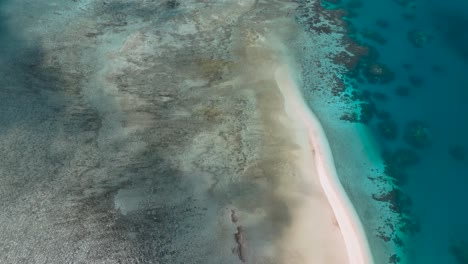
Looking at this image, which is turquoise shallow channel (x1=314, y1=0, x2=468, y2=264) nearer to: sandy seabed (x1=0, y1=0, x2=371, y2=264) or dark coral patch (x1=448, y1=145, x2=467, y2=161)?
dark coral patch (x1=448, y1=145, x2=467, y2=161)

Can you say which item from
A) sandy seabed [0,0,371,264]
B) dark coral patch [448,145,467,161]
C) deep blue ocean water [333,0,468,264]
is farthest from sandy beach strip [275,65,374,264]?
dark coral patch [448,145,467,161]

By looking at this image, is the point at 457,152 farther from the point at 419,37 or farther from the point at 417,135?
the point at 419,37

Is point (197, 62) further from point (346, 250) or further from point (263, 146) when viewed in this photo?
point (346, 250)

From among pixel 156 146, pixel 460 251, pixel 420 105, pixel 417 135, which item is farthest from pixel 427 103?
pixel 156 146

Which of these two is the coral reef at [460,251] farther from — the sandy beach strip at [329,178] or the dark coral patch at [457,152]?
the dark coral patch at [457,152]

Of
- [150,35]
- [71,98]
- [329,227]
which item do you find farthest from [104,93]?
[329,227]

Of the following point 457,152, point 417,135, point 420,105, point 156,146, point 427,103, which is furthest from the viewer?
point 427,103
